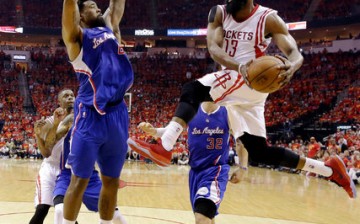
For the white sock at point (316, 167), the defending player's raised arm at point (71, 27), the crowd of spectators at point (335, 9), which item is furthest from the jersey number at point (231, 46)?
the crowd of spectators at point (335, 9)

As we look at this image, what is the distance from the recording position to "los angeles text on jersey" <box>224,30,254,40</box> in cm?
412

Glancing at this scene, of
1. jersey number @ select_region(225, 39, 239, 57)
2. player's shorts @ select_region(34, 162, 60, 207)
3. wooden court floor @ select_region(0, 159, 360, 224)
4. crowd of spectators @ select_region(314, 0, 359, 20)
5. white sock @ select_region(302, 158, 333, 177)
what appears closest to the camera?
jersey number @ select_region(225, 39, 239, 57)

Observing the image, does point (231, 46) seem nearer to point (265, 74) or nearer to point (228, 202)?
point (265, 74)

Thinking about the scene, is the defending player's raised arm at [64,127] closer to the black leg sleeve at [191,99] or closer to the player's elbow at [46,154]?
the player's elbow at [46,154]

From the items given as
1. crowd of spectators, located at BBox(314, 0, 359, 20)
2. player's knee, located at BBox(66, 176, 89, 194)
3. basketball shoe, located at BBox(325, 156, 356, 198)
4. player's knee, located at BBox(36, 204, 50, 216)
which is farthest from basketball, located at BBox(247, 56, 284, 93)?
crowd of spectators, located at BBox(314, 0, 359, 20)

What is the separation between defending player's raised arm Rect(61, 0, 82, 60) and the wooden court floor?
2026mm

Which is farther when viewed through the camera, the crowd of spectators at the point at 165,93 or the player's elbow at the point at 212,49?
the crowd of spectators at the point at 165,93

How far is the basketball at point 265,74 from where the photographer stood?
3572mm

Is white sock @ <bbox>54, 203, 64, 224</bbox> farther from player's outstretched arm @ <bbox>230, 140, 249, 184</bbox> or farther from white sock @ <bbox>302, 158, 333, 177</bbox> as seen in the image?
white sock @ <bbox>302, 158, 333, 177</bbox>

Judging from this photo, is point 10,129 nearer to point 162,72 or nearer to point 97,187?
point 162,72

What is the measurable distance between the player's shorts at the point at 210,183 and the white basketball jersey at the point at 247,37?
138cm

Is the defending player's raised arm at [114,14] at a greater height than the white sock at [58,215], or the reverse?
the defending player's raised arm at [114,14]

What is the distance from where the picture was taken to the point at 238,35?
4148 millimetres

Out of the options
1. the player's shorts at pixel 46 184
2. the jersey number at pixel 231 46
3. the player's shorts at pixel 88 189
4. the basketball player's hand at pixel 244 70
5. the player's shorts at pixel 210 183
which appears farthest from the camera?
the player's shorts at pixel 46 184
